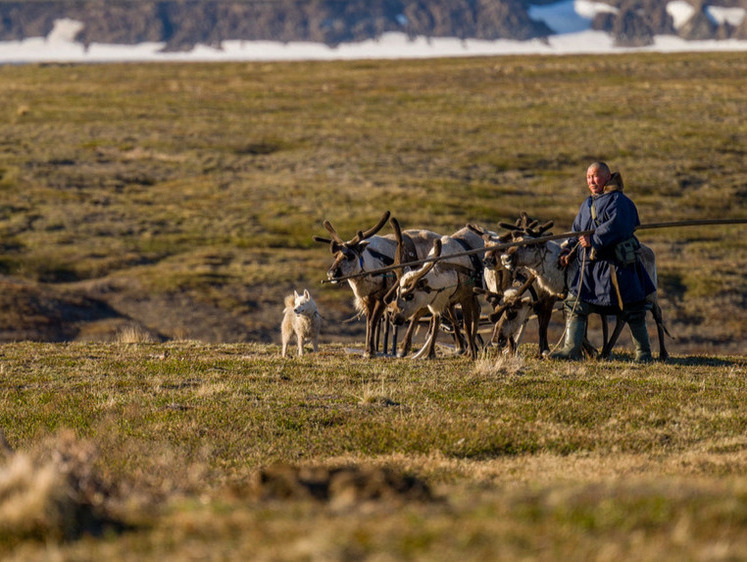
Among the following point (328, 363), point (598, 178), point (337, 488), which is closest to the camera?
point (337, 488)

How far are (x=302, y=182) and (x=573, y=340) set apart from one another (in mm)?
39123

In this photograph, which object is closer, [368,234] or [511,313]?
[511,313]

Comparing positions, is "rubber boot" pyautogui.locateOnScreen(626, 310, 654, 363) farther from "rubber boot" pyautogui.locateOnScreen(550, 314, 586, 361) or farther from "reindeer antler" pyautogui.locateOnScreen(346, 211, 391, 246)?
"reindeer antler" pyautogui.locateOnScreen(346, 211, 391, 246)

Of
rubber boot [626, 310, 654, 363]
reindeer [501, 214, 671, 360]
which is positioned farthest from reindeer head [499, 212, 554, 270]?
rubber boot [626, 310, 654, 363]

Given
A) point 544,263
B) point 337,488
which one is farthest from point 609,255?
point 337,488

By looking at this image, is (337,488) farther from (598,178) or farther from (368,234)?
(368,234)

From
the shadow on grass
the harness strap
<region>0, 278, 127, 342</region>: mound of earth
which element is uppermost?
the harness strap

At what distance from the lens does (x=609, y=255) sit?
14.4m

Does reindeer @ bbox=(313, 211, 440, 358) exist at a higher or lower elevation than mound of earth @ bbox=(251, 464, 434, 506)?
higher

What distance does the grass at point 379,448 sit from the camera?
16.4 ft

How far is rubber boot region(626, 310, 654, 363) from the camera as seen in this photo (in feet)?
48.1

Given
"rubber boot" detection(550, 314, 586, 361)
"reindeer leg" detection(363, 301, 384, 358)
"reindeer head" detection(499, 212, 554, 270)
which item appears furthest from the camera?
"reindeer leg" detection(363, 301, 384, 358)

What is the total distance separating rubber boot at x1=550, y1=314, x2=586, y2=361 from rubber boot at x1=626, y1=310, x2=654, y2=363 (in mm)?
710

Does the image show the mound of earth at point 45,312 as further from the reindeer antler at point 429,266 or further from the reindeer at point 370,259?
the reindeer antler at point 429,266
